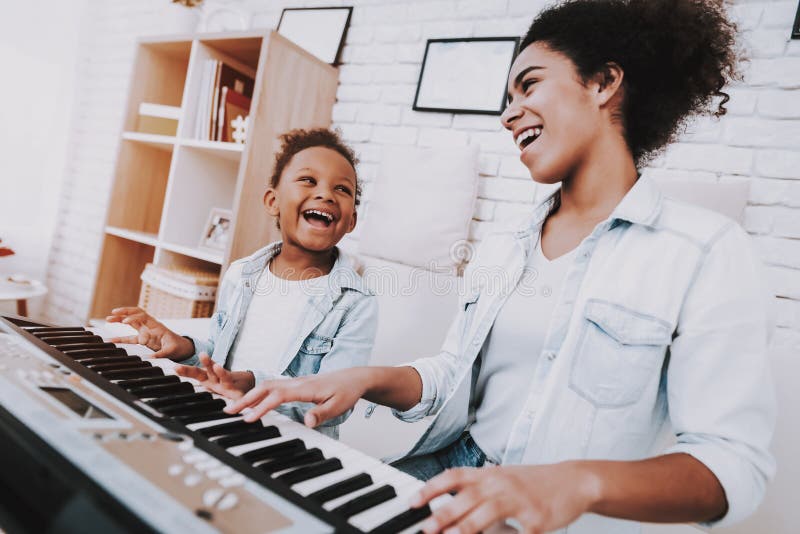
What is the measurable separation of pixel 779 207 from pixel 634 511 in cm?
127

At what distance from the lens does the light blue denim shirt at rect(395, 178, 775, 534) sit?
654mm

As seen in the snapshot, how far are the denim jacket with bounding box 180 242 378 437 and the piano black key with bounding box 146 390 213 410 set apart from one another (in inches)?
20.1

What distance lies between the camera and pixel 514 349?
965mm

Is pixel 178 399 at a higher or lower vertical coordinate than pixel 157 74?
lower

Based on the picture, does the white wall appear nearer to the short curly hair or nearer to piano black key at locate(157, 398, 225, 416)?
the short curly hair

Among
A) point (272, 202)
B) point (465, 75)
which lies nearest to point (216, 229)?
point (272, 202)

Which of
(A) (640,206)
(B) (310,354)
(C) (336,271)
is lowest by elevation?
(B) (310,354)

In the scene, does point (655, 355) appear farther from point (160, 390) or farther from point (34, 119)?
point (34, 119)

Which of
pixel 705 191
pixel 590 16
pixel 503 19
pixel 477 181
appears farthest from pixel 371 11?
pixel 705 191

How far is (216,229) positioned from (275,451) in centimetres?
185

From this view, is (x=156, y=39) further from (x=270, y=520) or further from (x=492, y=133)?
(x=270, y=520)

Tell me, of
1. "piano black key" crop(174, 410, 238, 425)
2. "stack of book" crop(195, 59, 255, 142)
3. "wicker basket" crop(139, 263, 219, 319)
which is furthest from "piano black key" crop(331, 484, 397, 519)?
"stack of book" crop(195, 59, 255, 142)

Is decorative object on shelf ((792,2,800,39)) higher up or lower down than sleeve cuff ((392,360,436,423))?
higher up

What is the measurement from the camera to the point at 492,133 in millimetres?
1850
